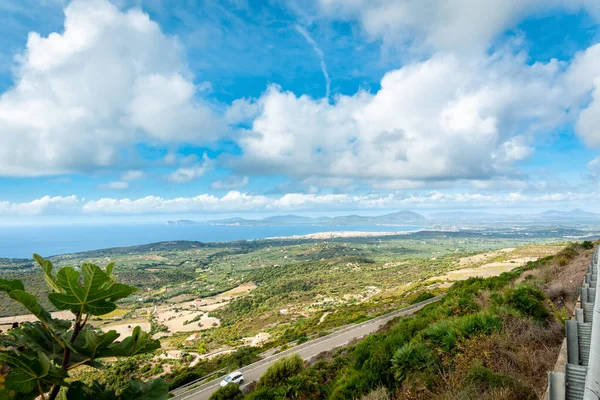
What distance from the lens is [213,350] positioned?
122ft

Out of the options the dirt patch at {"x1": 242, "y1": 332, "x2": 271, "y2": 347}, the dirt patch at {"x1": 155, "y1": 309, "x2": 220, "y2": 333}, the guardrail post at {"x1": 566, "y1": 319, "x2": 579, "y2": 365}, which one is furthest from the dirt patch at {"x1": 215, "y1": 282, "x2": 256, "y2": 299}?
the guardrail post at {"x1": 566, "y1": 319, "x2": 579, "y2": 365}

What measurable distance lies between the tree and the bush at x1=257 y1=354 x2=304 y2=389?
13.2m

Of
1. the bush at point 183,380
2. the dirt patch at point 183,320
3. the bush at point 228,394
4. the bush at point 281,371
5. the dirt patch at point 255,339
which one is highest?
the bush at point 281,371

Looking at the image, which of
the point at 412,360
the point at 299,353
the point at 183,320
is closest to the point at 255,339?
the point at 299,353

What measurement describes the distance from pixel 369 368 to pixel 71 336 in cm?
809

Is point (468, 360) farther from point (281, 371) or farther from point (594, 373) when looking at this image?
point (281, 371)

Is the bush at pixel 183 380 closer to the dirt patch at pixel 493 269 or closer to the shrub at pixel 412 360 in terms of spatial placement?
the shrub at pixel 412 360

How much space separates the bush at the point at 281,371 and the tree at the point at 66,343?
43.5 ft

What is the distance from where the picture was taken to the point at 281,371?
13.4 meters

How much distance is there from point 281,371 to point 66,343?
46.1 feet

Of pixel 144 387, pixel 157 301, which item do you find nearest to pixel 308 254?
pixel 157 301

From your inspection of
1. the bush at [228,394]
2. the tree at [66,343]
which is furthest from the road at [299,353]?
the tree at [66,343]

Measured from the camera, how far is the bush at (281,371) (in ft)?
42.9

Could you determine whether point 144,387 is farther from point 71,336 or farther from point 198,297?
point 198,297
